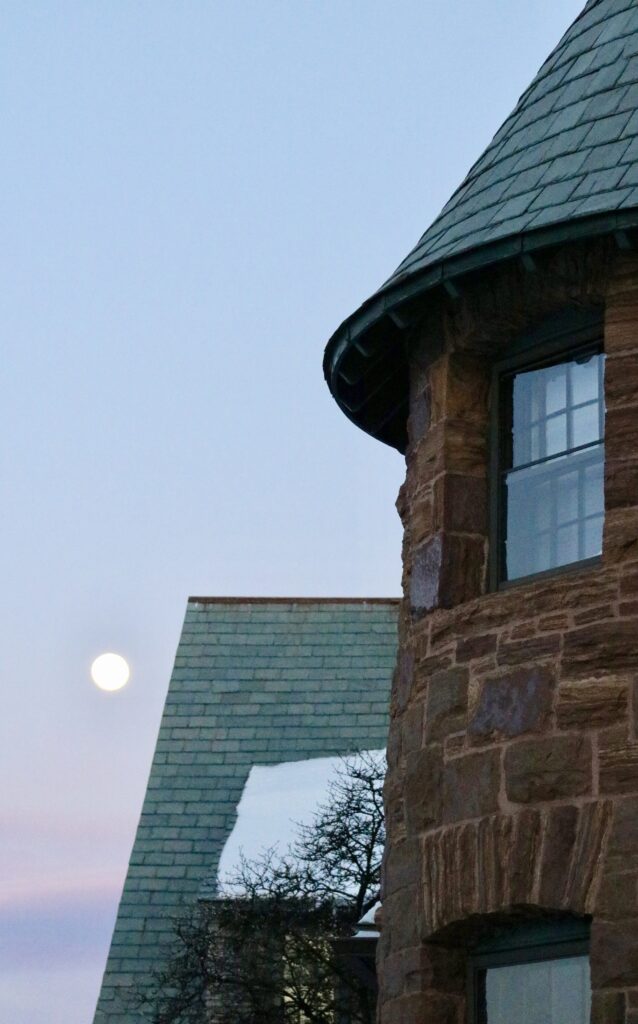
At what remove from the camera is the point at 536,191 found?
901cm

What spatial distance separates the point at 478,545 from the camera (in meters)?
9.06

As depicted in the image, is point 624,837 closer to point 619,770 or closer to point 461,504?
point 619,770

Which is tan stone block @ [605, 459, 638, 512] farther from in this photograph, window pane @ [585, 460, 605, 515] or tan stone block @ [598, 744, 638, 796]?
tan stone block @ [598, 744, 638, 796]

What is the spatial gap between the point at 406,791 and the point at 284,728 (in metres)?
13.3

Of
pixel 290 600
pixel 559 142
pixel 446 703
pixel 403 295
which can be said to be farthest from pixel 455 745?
pixel 290 600

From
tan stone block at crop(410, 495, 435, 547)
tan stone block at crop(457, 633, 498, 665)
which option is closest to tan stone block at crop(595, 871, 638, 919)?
tan stone block at crop(457, 633, 498, 665)

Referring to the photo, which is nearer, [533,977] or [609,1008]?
[609,1008]

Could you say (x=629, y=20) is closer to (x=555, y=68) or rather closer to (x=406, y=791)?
(x=555, y=68)

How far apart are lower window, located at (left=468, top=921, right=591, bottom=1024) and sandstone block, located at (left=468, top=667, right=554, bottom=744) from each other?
0.83 m

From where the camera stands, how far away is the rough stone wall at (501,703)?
7.81 m

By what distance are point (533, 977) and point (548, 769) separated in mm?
927

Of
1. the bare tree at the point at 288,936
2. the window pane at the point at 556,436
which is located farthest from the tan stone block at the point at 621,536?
the bare tree at the point at 288,936

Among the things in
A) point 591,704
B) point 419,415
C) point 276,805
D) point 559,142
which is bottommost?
point 591,704

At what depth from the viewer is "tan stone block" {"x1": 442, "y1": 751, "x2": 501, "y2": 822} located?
325 inches
